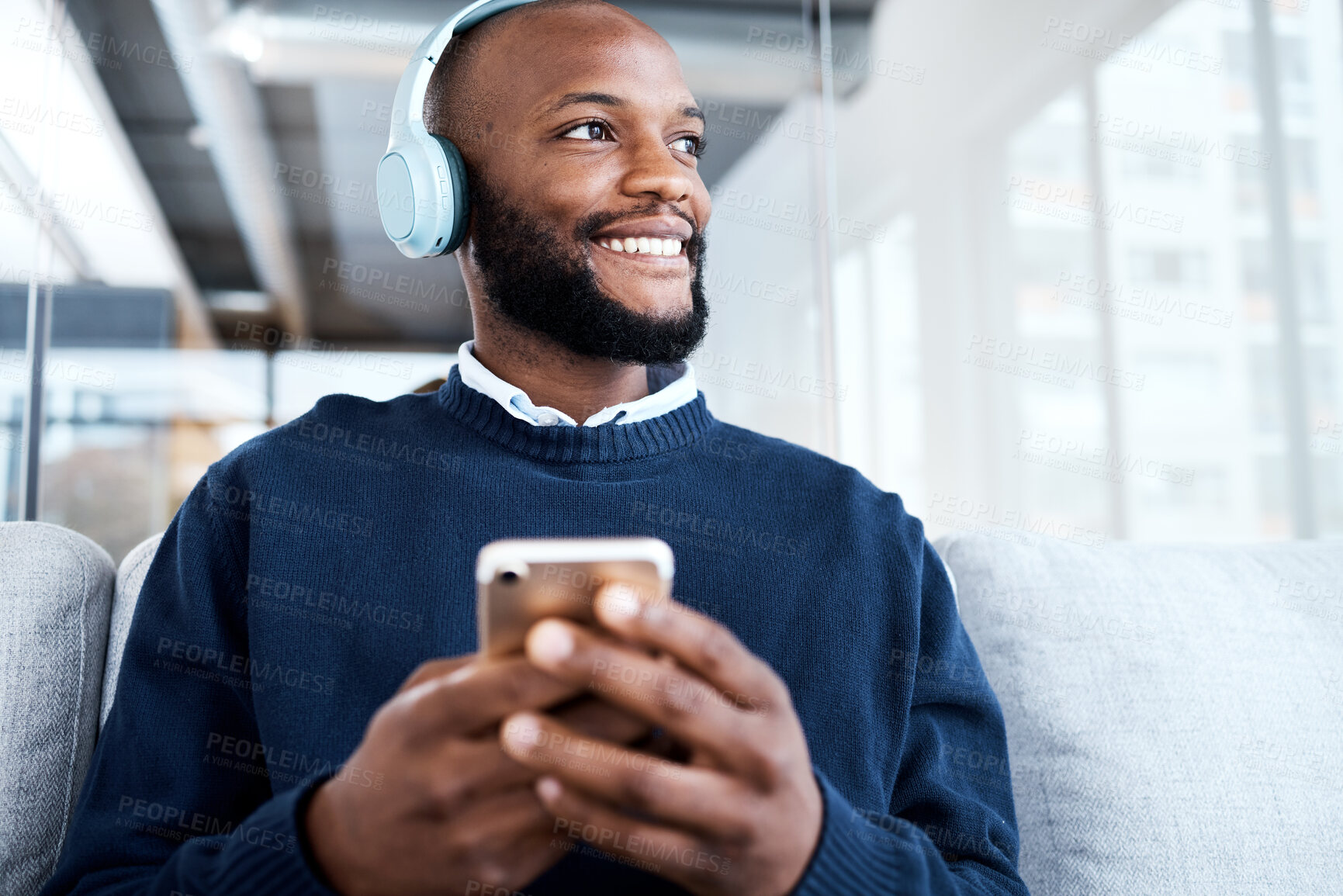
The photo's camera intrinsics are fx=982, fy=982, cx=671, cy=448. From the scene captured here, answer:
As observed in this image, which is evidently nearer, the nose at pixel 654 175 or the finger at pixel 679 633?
the finger at pixel 679 633

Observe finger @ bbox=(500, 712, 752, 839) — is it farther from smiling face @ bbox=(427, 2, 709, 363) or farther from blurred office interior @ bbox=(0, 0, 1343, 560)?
blurred office interior @ bbox=(0, 0, 1343, 560)

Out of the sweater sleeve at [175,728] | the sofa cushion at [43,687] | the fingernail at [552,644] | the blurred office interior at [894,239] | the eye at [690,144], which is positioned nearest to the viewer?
the fingernail at [552,644]

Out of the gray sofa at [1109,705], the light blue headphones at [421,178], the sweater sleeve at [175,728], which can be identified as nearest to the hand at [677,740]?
the sweater sleeve at [175,728]

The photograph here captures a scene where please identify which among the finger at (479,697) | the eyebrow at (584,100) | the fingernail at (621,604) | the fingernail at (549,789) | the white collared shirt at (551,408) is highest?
the eyebrow at (584,100)

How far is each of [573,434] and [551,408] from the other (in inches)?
3.0

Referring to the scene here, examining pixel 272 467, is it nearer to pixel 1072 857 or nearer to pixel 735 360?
pixel 1072 857

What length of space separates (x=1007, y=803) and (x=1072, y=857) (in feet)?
0.42

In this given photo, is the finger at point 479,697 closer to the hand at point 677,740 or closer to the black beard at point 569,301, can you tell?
the hand at point 677,740

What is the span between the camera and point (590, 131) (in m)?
1.05

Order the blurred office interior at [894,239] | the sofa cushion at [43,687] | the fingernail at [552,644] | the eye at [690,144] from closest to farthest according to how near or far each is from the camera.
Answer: the fingernail at [552,644] < the sofa cushion at [43,687] < the eye at [690,144] < the blurred office interior at [894,239]

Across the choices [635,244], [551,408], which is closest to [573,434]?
[551,408]

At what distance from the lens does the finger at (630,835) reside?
0.46 m

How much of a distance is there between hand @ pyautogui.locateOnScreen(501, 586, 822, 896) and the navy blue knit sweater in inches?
11.9

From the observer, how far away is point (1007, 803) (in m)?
0.91
